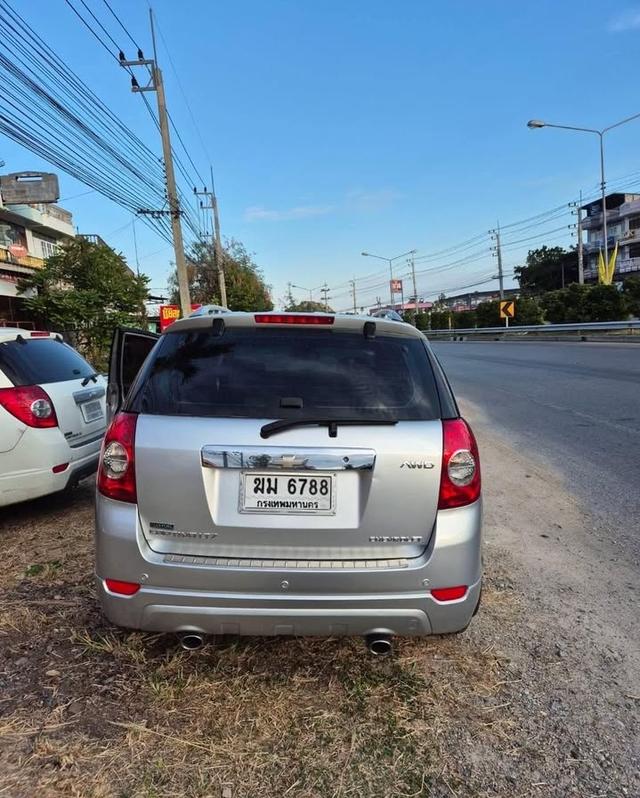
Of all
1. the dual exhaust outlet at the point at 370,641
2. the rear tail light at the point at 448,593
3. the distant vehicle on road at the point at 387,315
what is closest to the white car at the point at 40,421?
the dual exhaust outlet at the point at 370,641

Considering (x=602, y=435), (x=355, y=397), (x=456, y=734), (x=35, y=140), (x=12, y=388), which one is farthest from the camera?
(x=35, y=140)

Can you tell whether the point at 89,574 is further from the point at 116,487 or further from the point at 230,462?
the point at 230,462

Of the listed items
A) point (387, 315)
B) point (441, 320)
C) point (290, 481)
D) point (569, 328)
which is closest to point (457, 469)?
point (290, 481)

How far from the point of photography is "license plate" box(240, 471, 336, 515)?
2203 mm

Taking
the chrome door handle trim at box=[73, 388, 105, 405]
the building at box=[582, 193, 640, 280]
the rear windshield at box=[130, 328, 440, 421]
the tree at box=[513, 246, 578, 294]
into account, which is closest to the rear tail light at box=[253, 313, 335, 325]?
the rear windshield at box=[130, 328, 440, 421]

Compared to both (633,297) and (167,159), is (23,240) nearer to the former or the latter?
(167,159)

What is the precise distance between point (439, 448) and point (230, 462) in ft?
2.76

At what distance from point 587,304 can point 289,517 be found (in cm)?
3173

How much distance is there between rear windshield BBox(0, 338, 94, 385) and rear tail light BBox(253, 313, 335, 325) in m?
2.63

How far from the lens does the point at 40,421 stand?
422cm

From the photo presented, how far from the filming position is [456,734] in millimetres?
2172

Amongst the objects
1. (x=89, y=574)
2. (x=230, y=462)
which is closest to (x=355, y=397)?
(x=230, y=462)

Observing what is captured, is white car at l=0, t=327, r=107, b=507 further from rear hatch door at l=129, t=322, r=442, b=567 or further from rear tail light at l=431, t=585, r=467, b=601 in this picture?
rear tail light at l=431, t=585, r=467, b=601

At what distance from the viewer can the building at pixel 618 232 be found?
6172 centimetres
